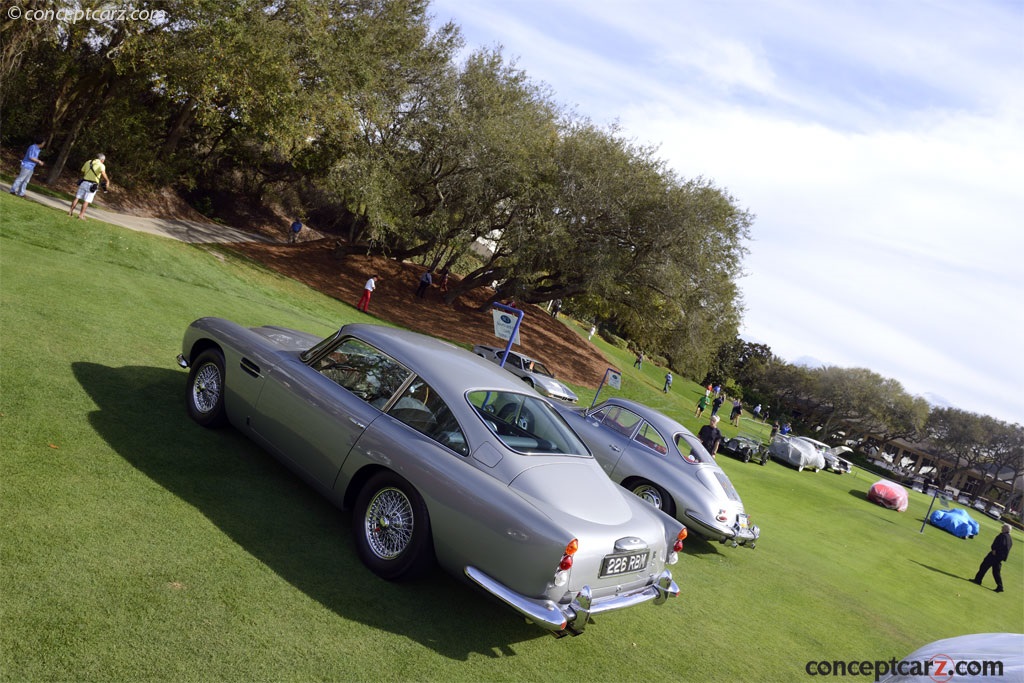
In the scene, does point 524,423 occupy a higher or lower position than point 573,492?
higher

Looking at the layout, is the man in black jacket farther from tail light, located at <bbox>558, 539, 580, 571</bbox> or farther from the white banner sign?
tail light, located at <bbox>558, 539, 580, 571</bbox>

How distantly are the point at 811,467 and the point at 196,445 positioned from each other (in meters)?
29.4

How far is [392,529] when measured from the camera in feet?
16.0

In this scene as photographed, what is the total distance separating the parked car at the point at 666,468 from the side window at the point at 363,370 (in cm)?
411

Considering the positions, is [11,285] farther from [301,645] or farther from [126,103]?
[126,103]

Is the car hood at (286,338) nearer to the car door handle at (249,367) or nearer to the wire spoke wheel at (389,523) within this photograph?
the car door handle at (249,367)

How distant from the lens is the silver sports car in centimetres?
434

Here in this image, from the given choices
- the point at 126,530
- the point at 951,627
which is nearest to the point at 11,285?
the point at 126,530

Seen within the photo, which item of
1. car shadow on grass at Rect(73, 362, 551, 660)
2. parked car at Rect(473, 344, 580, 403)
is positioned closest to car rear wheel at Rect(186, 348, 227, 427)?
car shadow on grass at Rect(73, 362, 551, 660)

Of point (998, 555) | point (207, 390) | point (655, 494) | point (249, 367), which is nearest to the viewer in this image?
point (249, 367)

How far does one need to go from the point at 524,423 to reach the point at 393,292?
84.8 feet

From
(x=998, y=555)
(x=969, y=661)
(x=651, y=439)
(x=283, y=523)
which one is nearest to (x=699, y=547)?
(x=651, y=439)

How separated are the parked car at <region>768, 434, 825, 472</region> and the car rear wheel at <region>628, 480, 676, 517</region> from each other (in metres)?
22.2

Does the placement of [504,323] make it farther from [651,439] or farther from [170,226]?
[170,226]
